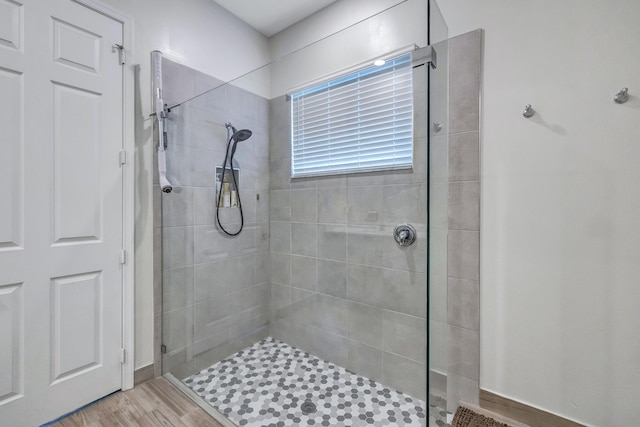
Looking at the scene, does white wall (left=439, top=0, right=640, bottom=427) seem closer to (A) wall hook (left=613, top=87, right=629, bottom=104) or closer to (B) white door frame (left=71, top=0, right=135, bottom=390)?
(A) wall hook (left=613, top=87, right=629, bottom=104)

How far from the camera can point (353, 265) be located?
5.91 feet

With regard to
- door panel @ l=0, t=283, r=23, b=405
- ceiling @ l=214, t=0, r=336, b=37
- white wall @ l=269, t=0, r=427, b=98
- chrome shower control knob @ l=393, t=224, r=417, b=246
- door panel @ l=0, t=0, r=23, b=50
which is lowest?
door panel @ l=0, t=283, r=23, b=405

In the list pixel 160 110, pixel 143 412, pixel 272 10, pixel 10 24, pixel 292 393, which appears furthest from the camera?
pixel 272 10

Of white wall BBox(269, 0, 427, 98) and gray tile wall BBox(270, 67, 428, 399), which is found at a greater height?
white wall BBox(269, 0, 427, 98)

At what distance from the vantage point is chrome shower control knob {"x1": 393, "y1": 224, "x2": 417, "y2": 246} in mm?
1484

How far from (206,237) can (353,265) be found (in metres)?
1.03

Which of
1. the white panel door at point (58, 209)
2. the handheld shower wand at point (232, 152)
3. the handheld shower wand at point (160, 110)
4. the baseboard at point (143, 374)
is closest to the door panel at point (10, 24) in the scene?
the white panel door at point (58, 209)

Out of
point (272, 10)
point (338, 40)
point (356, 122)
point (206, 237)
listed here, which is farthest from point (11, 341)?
point (272, 10)

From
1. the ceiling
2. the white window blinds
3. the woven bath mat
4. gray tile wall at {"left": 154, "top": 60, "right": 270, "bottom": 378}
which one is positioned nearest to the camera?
the woven bath mat

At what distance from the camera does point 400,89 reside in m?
1.52

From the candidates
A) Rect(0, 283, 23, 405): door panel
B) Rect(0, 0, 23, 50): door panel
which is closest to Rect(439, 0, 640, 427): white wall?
Rect(0, 0, 23, 50): door panel

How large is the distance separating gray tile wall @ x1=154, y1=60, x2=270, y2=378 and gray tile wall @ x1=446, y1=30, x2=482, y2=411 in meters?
1.25

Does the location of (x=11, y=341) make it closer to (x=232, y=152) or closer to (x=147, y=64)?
(x=232, y=152)

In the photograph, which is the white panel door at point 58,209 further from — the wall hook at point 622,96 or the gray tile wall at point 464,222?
the wall hook at point 622,96
